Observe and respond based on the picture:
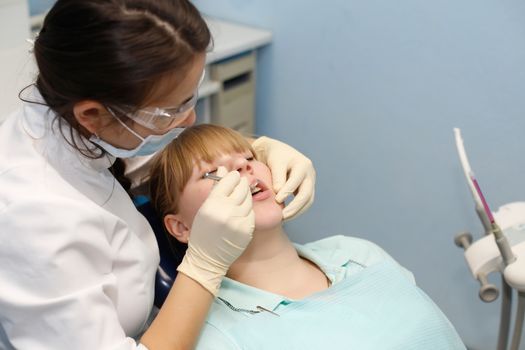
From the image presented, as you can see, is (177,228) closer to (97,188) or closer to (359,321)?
(97,188)

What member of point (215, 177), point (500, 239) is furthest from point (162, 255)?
point (500, 239)

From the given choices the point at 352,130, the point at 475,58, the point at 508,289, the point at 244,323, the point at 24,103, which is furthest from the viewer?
the point at 352,130

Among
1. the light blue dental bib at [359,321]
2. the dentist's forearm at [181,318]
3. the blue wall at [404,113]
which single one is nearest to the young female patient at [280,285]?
the light blue dental bib at [359,321]

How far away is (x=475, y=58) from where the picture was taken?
1.79 m

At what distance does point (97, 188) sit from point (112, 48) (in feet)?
1.04

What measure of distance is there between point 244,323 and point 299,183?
1.20 feet

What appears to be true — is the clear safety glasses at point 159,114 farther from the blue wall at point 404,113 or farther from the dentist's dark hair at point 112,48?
the blue wall at point 404,113

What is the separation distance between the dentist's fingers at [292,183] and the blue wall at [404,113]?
2.19 feet

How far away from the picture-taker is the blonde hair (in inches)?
53.9

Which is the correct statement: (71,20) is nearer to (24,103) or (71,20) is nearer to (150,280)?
(24,103)

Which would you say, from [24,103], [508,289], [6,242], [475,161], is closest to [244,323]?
[6,242]

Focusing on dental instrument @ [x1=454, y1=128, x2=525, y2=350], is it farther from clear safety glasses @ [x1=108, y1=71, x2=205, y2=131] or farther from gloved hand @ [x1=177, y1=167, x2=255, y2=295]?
clear safety glasses @ [x1=108, y1=71, x2=205, y2=131]

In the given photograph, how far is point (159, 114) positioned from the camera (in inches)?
41.9

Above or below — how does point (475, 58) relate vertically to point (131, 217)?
above
